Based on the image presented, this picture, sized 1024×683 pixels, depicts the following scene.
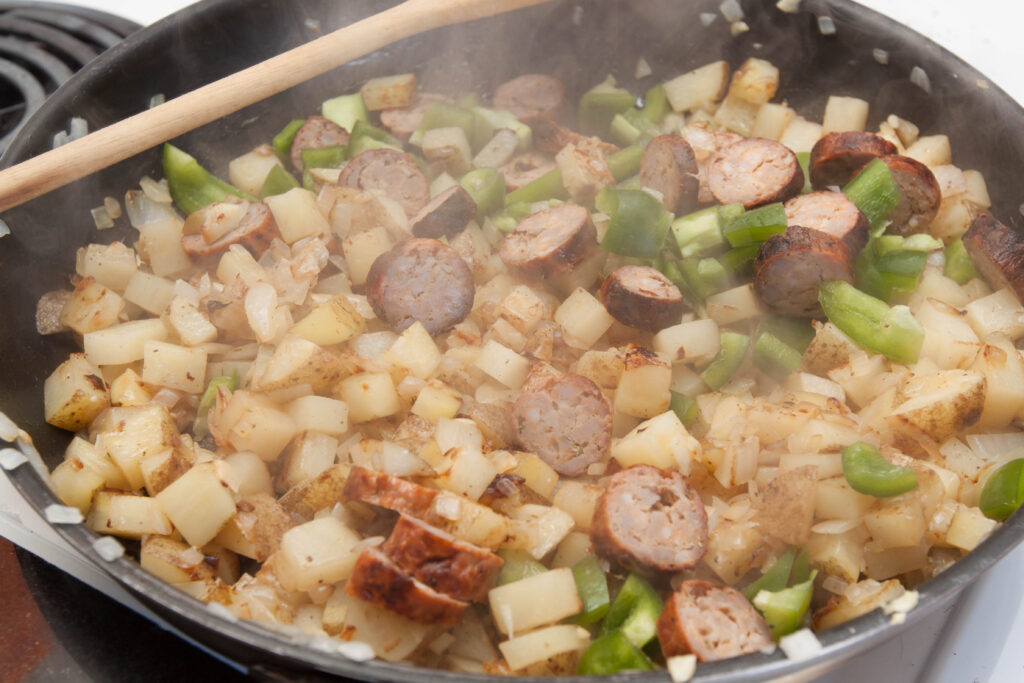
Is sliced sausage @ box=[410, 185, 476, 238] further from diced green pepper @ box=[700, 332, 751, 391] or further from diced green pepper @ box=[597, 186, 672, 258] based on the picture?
diced green pepper @ box=[700, 332, 751, 391]

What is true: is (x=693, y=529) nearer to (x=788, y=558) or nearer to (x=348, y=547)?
(x=788, y=558)

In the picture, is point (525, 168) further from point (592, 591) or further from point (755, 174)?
point (592, 591)

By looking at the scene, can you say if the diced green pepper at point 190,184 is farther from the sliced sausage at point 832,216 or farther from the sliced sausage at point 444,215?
the sliced sausage at point 832,216

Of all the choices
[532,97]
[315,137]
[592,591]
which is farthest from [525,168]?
[592,591]

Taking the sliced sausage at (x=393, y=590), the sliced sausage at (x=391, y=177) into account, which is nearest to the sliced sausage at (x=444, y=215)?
the sliced sausage at (x=391, y=177)

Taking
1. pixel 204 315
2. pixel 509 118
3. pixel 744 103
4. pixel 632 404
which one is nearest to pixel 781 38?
pixel 744 103
